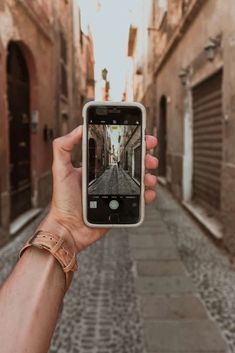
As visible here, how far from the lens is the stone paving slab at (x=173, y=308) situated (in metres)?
3.63

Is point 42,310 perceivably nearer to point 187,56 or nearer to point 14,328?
point 14,328

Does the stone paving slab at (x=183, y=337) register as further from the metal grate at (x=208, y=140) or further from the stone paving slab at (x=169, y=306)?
the metal grate at (x=208, y=140)

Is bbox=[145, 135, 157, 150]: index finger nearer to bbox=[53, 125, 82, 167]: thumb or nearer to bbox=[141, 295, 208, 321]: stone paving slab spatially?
bbox=[53, 125, 82, 167]: thumb

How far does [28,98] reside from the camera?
8344 mm

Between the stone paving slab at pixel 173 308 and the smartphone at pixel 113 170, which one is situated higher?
the smartphone at pixel 113 170

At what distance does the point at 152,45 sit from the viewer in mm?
13055

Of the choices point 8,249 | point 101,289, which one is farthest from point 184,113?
point 101,289

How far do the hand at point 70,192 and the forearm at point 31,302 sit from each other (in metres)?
0.18

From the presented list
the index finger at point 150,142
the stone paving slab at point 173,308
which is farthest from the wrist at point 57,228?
the stone paving slab at point 173,308

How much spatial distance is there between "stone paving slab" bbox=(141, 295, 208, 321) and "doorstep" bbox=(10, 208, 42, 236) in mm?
3034

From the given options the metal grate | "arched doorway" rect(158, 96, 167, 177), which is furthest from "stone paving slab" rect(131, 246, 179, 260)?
"arched doorway" rect(158, 96, 167, 177)

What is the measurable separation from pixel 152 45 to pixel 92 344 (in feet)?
37.3

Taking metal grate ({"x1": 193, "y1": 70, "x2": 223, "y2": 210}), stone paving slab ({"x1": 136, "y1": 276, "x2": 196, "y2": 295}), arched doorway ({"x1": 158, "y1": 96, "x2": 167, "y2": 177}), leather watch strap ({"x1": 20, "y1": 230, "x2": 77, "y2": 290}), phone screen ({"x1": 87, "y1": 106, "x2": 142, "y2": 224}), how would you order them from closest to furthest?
1. leather watch strap ({"x1": 20, "y1": 230, "x2": 77, "y2": 290})
2. phone screen ({"x1": 87, "y1": 106, "x2": 142, "y2": 224})
3. stone paving slab ({"x1": 136, "y1": 276, "x2": 196, "y2": 295})
4. metal grate ({"x1": 193, "y1": 70, "x2": 223, "y2": 210})
5. arched doorway ({"x1": 158, "y1": 96, "x2": 167, "y2": 177})

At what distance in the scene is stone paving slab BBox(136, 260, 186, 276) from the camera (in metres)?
4.77
